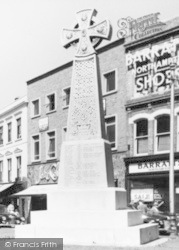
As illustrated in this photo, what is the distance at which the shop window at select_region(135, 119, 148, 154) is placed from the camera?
2570cm

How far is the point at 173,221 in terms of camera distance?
16.3 m

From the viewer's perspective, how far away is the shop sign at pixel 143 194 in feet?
82.5

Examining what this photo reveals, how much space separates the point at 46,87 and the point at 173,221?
62.1 ft

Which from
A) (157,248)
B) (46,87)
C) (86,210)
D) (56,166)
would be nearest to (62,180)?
(86,210)

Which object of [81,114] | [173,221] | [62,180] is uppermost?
[81,114]

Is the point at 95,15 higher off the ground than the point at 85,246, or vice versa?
the point at 95,15

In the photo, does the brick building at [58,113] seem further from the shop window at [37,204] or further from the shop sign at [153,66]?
the shop sign at [153,66]

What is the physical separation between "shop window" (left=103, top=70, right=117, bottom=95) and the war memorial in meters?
12.8

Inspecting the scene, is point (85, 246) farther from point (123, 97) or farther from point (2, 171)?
point (2, 171)

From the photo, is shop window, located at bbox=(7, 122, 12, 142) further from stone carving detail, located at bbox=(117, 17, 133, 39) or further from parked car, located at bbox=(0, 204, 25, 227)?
stone carving detail, located at bbox=(117, 17, 133, 39)

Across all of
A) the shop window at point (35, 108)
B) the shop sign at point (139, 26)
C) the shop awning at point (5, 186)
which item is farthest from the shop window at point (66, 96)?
the shop awning at point (5, 186)

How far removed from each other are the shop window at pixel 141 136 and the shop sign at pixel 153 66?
161 centimetres

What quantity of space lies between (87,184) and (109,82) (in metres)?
15.6

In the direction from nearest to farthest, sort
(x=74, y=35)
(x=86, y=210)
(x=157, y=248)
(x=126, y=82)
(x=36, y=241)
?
(x=36, y=241), (x=157, y=248), (x=86, y=210), (x=74, y=35), (x=126, y=82)
